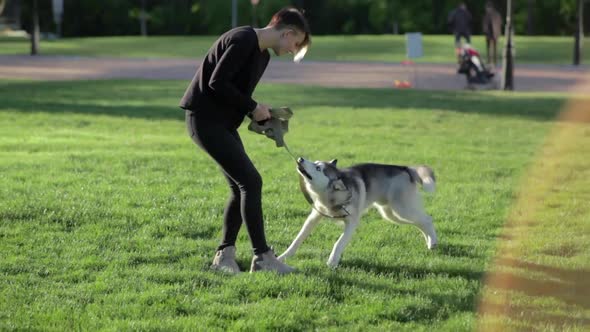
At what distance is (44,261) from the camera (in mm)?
6652

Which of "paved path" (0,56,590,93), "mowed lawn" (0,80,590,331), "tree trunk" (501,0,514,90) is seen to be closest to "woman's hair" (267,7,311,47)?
"mowed lawn" (0,80,590,331)

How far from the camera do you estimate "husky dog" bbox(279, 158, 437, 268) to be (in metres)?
6.42

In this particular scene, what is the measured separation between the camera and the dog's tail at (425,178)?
275 inches

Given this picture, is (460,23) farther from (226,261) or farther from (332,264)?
(226,261)

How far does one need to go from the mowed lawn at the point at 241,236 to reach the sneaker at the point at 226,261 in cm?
13

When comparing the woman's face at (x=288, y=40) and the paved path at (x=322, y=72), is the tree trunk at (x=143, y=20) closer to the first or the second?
the paved path at (x=322, y=72)

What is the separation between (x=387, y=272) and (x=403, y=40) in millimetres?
34321

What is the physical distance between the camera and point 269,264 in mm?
6457

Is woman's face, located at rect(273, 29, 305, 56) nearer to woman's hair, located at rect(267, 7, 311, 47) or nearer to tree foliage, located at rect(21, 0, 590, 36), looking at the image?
woman's hair, located at rect(267, 7, 311, 47)

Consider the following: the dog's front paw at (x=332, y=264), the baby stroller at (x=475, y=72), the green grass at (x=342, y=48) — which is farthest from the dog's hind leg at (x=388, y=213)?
the green grass at (x=342, y=48)

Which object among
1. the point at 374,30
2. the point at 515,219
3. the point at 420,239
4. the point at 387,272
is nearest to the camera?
the point at 387,272

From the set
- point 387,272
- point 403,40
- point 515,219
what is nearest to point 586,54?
point 403,40

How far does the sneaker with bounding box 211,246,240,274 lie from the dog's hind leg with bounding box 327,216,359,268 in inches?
25.4

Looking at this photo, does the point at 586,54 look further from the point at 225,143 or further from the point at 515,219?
the point at 225,143
